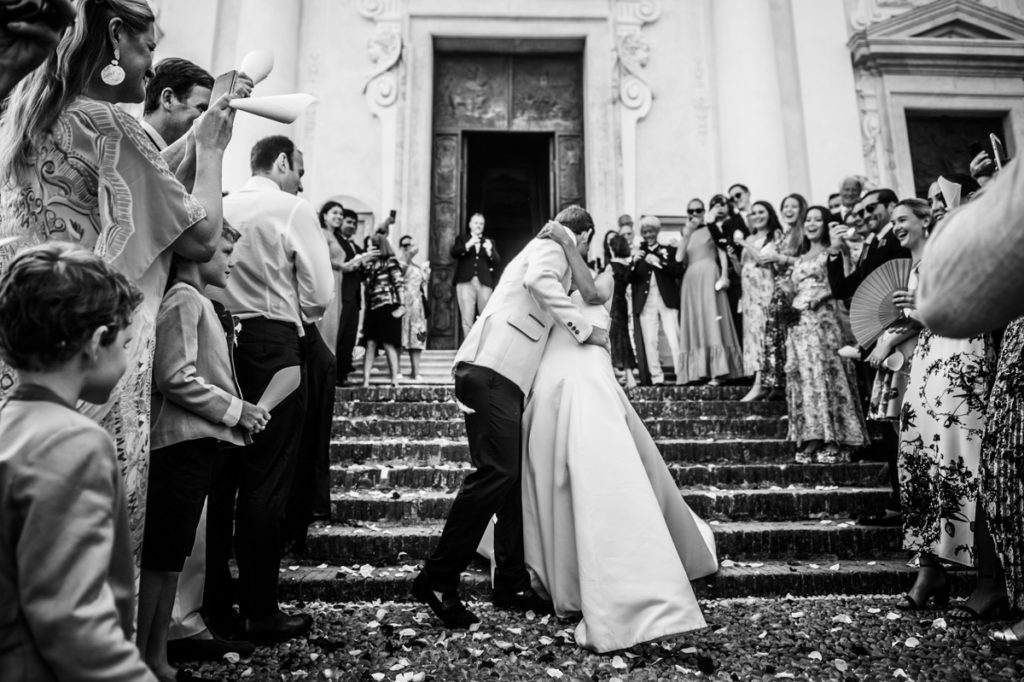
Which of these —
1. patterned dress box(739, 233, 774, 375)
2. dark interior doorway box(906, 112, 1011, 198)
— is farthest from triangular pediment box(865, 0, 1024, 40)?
patterned dress box(739, 233, 774, 375)

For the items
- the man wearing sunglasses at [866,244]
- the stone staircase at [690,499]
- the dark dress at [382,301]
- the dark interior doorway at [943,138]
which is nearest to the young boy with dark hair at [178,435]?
the stone staircase at [690,499]

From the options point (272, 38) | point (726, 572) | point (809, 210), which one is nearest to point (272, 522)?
point (726, 572)

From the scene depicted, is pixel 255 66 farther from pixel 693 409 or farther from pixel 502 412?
pixel 693 409

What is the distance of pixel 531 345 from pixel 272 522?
1.51 m

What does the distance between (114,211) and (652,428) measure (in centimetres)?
493

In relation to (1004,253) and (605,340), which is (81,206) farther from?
(605,340)

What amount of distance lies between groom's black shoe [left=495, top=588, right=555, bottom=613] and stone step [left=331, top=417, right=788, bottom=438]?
2.32m

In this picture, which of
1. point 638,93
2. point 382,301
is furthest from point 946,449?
point 638,93

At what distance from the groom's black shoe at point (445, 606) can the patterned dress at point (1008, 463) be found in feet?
7.86

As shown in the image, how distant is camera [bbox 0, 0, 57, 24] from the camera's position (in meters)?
1.19

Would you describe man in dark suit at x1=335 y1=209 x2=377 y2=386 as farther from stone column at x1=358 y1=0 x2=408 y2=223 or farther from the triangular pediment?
the triangular pediment

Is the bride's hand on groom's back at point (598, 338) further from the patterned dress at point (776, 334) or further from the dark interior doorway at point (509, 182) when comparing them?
the dark interior doorway at point (509, 182)

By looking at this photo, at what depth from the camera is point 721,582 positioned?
3719 mm

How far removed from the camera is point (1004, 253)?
2.51 feet
